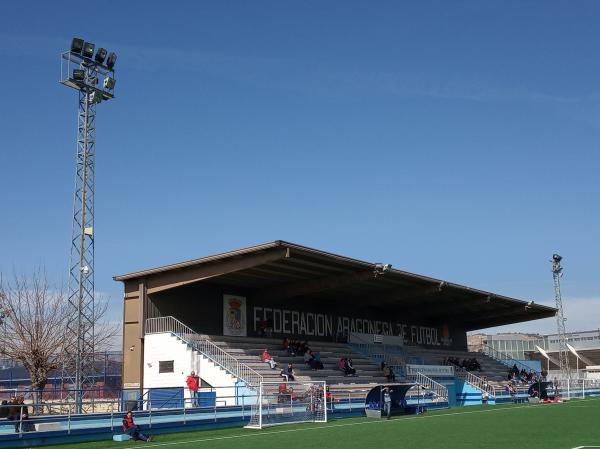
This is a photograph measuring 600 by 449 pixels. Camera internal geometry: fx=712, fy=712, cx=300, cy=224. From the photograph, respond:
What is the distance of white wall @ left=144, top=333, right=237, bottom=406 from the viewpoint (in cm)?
3241

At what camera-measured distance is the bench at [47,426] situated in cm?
2033

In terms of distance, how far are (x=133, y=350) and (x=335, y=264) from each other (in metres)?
10.8

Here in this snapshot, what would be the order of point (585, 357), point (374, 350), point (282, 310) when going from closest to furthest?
point (282, 310) → point (374, 350) → point (585, 357)

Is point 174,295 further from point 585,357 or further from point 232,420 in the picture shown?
point 585,357

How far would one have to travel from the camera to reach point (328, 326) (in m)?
45.4

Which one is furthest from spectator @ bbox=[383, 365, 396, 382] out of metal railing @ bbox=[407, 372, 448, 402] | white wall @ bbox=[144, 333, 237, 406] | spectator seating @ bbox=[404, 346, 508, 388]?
white wall @ bbox=[144, 333, 237, 406]

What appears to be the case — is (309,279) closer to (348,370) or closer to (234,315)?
(234,315)

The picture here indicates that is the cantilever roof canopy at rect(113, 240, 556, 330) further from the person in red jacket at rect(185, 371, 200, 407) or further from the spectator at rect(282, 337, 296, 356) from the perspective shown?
the person in red jacket at rect(185, 371, 200, 407)

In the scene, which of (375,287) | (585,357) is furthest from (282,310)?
(585,357)

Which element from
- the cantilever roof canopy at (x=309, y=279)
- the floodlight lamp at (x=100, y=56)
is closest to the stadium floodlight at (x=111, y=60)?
the floodlight lamp at (x=100, y=56)

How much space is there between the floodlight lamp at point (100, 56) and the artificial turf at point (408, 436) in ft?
56.8

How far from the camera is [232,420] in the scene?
84.6ft

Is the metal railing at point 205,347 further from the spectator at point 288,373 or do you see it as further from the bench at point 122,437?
the bench at point 122,437

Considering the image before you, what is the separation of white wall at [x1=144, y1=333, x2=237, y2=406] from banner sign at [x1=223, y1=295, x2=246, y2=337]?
430cm
